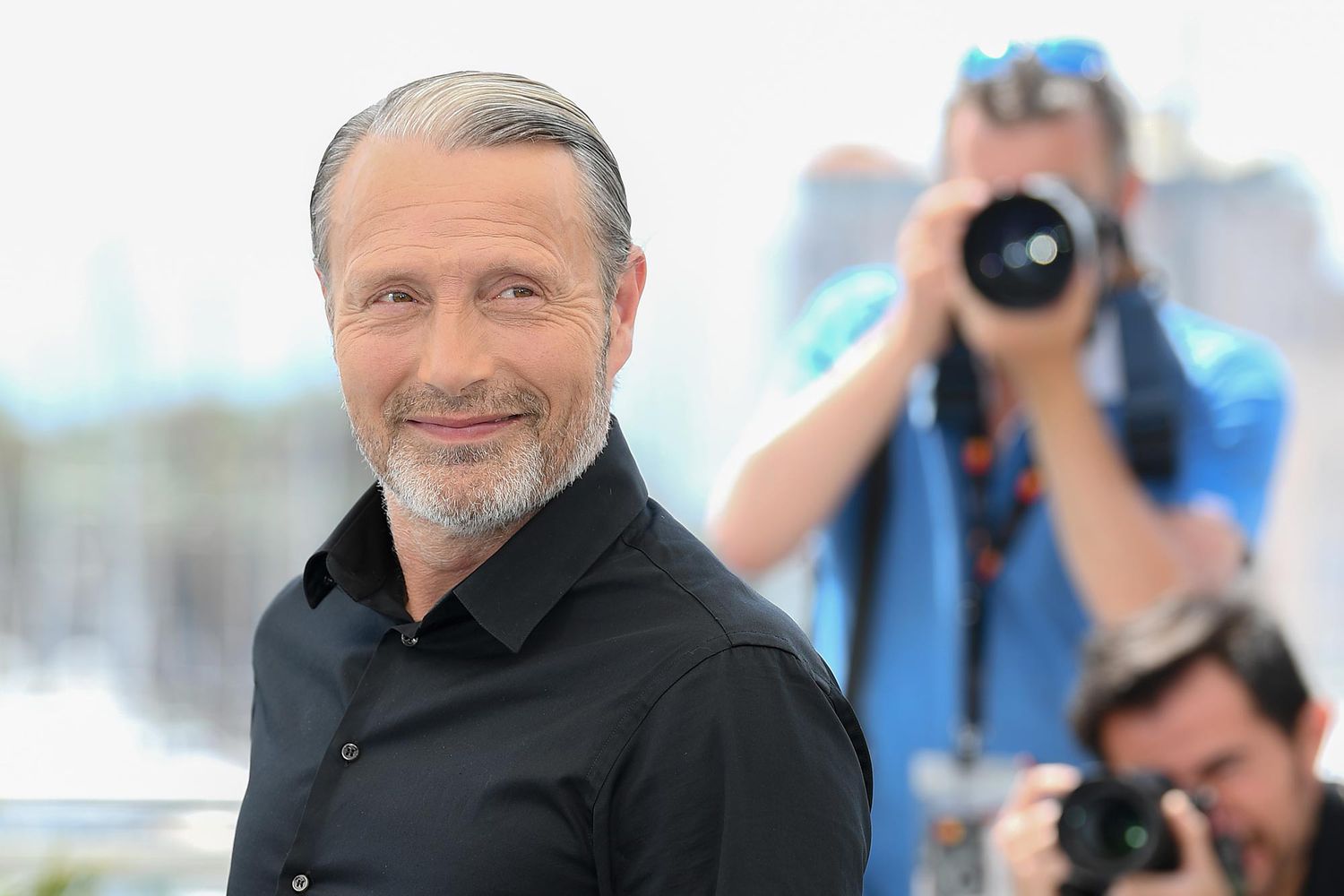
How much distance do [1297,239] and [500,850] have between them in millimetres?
2133

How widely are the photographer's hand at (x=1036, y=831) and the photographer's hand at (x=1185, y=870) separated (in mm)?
70

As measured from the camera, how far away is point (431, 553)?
82 centimetres

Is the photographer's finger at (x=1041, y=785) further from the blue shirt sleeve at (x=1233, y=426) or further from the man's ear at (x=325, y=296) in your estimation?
the man's ear at (x=325, y=296)

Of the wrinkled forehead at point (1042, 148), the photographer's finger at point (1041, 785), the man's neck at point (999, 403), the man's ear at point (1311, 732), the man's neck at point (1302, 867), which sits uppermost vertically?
the wrinkled forehead at point (1042, 148)

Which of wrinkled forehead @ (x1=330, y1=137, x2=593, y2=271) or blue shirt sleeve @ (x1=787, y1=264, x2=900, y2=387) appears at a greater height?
wrinkled forehead @ (x1=330, y1=137, x2=593, y2=271)

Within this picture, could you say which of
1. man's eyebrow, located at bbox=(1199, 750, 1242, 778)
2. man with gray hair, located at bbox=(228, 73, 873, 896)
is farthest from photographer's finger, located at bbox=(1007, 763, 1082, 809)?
man with gray hair, located at bbox=(228, 73, 873, 896)

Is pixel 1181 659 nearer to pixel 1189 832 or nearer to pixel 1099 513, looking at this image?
pixel 1189 832

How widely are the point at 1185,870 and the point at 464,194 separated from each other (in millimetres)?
984

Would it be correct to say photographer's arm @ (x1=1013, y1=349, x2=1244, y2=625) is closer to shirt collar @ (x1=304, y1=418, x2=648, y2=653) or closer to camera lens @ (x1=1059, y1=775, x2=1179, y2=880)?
camera lens @ (x1=1059, y1=775, x2=1179, y2=880)

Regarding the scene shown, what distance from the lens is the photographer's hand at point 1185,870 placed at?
1.38 metres

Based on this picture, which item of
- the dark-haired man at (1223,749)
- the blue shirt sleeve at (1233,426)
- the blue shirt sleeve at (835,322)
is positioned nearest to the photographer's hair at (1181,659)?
the dark-haired man at (1223,749)

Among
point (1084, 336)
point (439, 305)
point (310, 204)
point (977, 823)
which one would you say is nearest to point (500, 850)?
point (439, 305)

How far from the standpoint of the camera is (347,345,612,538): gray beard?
77 cm

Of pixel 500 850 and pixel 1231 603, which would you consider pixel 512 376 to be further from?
pixel 1231 603
